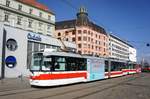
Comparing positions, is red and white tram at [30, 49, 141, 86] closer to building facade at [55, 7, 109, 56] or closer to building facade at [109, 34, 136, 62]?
building facade at [55, 7, 109, 56]

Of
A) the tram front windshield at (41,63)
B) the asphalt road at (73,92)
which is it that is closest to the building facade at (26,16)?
the tram front windshield at (41,63)

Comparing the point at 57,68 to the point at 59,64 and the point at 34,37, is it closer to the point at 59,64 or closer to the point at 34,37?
the point at 59,64

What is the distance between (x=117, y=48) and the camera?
129375mm

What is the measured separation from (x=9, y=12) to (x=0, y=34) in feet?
75.7

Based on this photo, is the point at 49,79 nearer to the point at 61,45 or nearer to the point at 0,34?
the point at 0,34

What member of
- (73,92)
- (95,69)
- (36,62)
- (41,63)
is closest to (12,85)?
(36,62)

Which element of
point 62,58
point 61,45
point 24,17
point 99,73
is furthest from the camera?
point 24,17

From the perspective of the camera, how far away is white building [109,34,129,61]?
117m

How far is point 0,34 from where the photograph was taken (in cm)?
2814

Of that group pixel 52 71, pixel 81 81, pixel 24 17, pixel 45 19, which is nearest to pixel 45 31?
pixel 45 19

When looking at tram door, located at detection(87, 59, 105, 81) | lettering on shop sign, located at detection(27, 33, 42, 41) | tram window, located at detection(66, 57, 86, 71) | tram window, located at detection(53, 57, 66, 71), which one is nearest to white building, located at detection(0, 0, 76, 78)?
lettering on shop sign, located at detection(27, 33, 42, 41)

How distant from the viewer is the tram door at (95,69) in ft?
77.9

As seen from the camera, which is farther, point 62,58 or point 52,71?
point 62,58

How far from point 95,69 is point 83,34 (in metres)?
60.1
